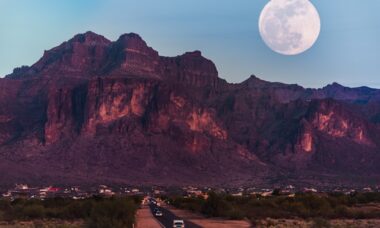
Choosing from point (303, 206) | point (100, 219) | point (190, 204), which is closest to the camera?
point (100, 219)

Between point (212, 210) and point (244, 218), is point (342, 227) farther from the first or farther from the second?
point (212, 210)

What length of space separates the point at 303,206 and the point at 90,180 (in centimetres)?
11309

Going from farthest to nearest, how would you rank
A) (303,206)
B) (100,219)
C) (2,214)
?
(303,206)
(2,214)
(100,219)

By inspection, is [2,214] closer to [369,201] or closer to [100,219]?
[100,219]

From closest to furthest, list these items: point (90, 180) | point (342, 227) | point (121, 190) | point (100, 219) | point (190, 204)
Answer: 1. point (100, 219)
2. point (342, 227)
3. point (190, 204)
4. point (121, 190)
5. point (90, 180)

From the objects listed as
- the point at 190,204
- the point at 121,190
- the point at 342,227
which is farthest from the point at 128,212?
the point at 121,190

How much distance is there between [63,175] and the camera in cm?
19500

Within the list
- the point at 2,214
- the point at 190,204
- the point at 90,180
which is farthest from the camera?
the point at 90,180

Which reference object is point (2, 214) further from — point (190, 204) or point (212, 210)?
point (190, 204)

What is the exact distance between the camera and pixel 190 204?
364 ft

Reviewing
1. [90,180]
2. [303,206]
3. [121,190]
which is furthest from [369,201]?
[90,180]

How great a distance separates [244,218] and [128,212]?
25.1 metres

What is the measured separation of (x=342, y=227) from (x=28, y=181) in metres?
139

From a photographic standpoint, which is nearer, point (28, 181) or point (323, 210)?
point (323, 210)
